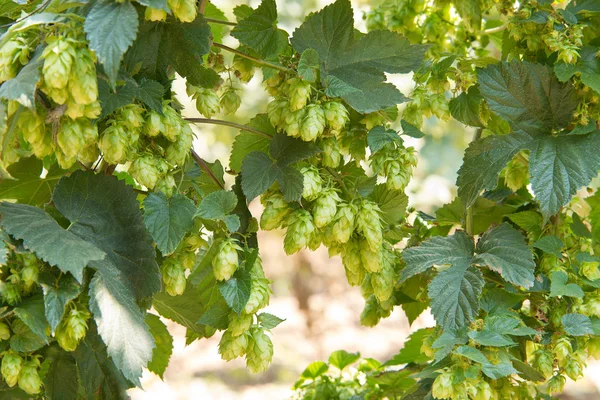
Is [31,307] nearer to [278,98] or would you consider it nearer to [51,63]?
[51,63]

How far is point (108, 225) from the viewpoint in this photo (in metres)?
0.94

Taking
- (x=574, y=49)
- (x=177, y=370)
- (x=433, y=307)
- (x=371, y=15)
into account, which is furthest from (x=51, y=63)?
(x=177, y=370)

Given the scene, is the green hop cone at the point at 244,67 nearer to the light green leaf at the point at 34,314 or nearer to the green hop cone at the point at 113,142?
the green hop cone at the point at 113,142

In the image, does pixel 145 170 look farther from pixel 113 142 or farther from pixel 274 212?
pixel 274 212

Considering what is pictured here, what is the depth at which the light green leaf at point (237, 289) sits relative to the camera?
0.90m

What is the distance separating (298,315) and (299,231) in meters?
3.65

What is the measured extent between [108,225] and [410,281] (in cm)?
58

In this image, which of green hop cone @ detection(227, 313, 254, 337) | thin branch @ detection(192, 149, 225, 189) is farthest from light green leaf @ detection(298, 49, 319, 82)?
green hop cone @ detection(227, 313, 254, 337)

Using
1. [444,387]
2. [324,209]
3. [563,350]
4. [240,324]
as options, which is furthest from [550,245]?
[240,324]

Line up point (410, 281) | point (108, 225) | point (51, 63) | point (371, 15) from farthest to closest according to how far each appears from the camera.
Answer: point (371, 15)
point (410, 281)
point (108, 225)
point (51, 63)

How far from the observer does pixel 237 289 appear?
917 millimetres

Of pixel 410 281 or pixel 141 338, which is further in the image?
pixel 410 281

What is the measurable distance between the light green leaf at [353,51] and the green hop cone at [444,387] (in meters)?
0.40

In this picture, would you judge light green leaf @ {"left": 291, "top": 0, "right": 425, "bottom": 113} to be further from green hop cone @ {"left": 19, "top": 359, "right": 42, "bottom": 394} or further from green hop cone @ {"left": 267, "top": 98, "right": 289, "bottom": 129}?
green hop cone @ {"left": 19, "top": 359, "right": 42, "bottom": 394}
